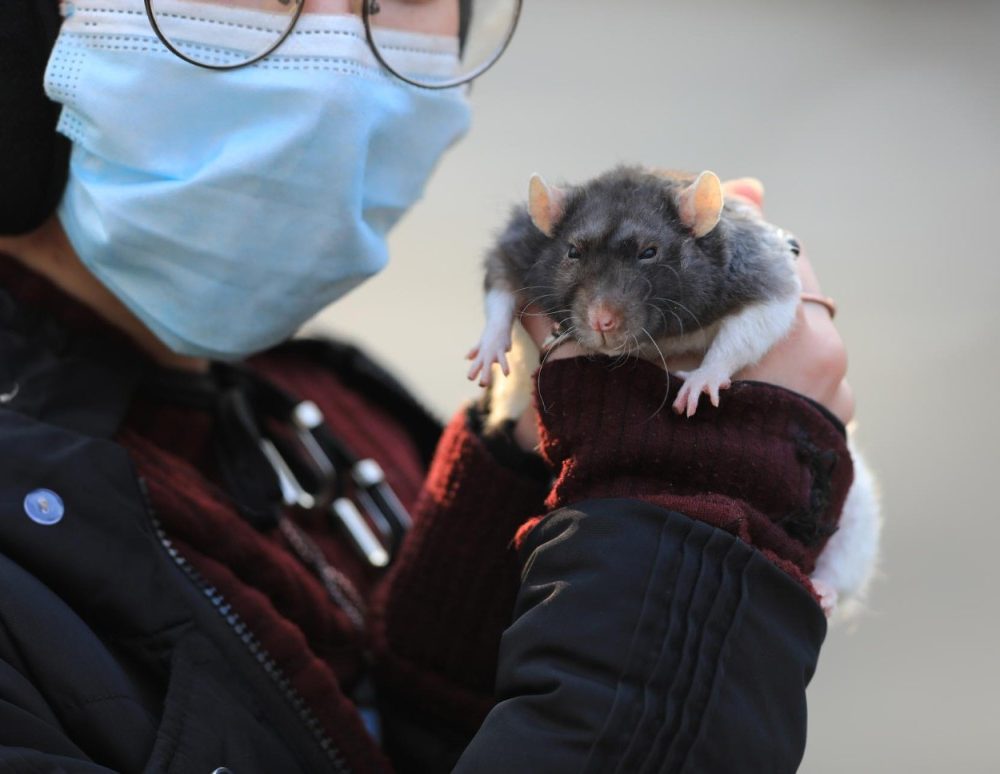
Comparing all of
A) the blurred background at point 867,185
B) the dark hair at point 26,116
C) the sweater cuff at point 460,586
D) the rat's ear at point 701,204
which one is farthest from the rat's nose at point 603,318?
the blurred background at point 867,185

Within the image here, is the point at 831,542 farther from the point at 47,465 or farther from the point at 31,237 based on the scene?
the point at 31,237

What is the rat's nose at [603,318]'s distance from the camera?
1822mm

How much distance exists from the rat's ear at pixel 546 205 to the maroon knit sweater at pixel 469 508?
0.27 meters

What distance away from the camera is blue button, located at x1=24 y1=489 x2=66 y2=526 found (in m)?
1.83

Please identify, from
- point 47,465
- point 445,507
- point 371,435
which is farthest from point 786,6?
point 47,465

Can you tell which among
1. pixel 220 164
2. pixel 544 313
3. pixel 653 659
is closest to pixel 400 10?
pixel 220 164

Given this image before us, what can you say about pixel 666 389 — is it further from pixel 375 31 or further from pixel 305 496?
pixel 305 496

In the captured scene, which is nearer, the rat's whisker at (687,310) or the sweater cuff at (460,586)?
the rat's whisker at (687,310)

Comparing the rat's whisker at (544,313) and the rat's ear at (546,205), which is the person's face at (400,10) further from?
the rat's whisker at (544,313)

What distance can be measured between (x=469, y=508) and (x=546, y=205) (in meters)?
0.63

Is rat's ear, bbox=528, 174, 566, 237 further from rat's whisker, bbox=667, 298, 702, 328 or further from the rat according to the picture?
rat's whisker, bbox=667, 298, 702, 328

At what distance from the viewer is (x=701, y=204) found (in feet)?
6.31

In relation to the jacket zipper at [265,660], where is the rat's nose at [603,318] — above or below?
above

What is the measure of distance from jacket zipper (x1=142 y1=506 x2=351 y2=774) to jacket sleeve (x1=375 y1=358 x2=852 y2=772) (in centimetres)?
39
